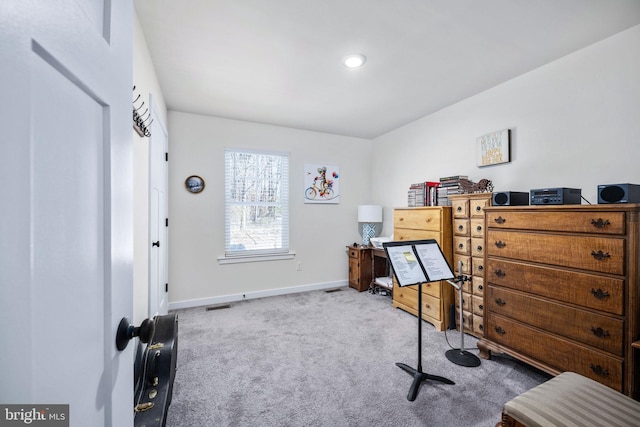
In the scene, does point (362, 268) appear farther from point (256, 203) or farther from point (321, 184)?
point (256, 203)

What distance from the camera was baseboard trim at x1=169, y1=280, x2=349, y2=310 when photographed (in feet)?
11.8

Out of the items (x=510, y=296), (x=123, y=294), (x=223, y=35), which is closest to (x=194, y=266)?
(x=223, y=35)

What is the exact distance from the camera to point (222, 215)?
3844 millimetres

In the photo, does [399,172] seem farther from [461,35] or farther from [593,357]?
Answer: [593,357]

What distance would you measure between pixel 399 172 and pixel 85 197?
4.09 m

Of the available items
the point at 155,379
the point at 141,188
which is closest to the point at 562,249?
the point at 155,379

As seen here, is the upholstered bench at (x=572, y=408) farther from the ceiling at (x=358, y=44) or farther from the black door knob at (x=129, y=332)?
the ceiling at (x=358, y=44)

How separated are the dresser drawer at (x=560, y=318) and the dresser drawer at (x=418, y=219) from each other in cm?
89

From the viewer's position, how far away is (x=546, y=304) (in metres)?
1.95

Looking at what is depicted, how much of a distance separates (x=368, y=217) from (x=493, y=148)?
197cm

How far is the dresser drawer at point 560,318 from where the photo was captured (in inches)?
65.2

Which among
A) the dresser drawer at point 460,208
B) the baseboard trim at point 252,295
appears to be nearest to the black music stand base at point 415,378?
the dresser drawer at point 460,208

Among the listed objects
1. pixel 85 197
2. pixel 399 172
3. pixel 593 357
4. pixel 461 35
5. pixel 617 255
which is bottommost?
pixel 593 357

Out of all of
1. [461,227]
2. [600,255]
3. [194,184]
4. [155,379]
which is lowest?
[155,379]
